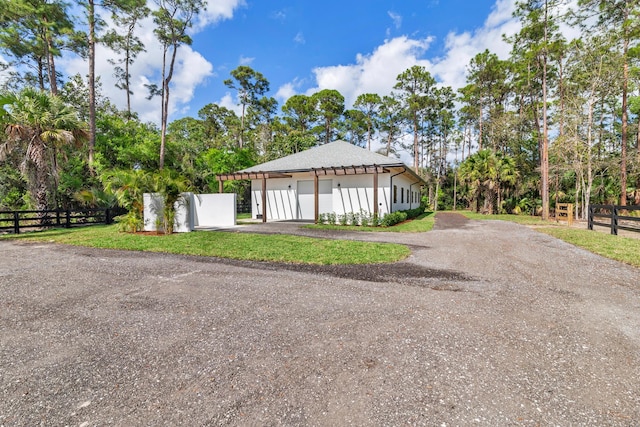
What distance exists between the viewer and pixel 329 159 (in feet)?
56.4

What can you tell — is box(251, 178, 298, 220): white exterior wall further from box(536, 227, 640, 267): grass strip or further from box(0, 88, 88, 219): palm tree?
box(536, 227, 640, 267): grass strip

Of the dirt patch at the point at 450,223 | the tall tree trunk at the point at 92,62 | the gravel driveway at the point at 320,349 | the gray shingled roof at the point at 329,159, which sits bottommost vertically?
the gravel driveway at the point at 320,349

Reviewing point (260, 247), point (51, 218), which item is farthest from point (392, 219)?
point (51, 218)

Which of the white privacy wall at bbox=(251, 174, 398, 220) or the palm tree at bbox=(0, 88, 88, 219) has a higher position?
the palm tree at bbox=(0, 88, 88, 219)

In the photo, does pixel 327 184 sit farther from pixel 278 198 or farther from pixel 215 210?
pixel 215 210

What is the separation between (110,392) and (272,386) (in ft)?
3.78

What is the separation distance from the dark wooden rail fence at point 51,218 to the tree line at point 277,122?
685 millimetres

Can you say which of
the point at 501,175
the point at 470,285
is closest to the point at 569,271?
the point at 470,285

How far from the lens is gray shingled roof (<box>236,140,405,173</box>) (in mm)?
15977

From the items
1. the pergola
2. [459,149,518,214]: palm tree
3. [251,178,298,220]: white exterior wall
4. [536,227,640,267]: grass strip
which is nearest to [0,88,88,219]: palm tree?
the pergola

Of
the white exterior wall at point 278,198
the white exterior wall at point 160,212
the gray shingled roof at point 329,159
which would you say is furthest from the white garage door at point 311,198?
the white exterior wall at point 160,212

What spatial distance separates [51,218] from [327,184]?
43.0 ft

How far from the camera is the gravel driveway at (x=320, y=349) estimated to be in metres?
1.82

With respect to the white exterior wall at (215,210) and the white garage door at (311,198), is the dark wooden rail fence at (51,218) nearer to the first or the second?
the white exterior wall at (215,210)
